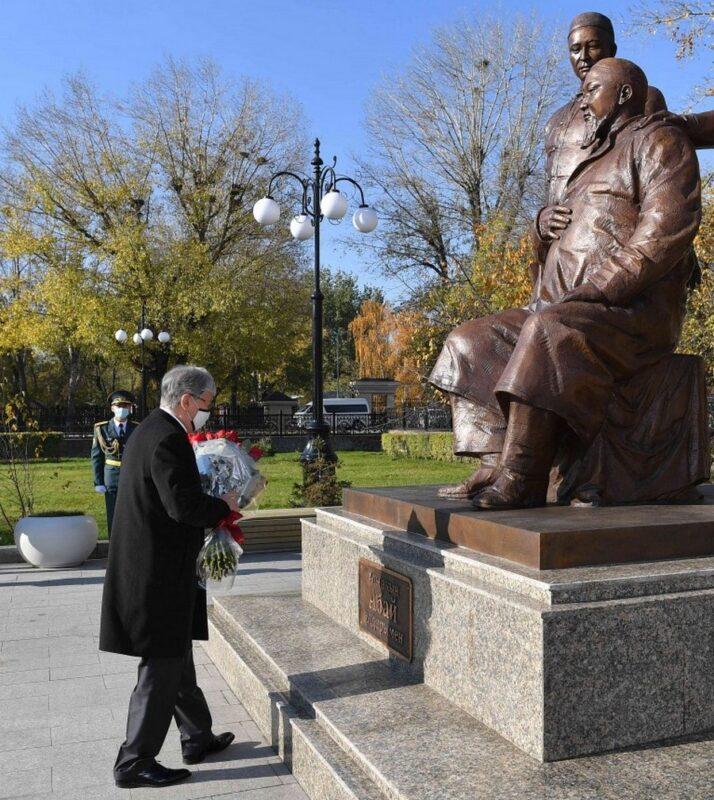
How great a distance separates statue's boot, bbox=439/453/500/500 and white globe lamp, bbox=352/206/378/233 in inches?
359

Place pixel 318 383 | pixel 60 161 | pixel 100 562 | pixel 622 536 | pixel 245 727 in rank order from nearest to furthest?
pixel 622 536, pixel 245 727, pixel 100 562, pixel 318 383, pixel 60 161

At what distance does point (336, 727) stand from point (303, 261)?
3059cm

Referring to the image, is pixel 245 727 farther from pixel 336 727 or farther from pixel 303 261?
pixel 303 261

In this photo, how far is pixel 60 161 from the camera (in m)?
29.8

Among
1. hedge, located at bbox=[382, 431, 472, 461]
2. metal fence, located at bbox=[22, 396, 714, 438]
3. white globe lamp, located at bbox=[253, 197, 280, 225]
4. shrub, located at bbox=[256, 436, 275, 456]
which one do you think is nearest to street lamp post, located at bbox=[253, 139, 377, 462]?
white globe lamp, located at bbox=[253, 197, 280, 225]

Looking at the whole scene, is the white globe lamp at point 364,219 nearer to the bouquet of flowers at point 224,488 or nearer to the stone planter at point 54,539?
the stone planter at point 54,539

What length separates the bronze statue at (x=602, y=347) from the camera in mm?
4125

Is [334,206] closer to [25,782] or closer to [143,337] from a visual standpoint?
[25,782]

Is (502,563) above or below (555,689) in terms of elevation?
above

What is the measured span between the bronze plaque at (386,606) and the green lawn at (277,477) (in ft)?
22.2

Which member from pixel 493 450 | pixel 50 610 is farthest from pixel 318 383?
pixel 493 450

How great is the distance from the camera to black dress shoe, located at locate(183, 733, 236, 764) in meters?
4.05

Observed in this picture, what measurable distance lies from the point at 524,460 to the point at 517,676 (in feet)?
4.06

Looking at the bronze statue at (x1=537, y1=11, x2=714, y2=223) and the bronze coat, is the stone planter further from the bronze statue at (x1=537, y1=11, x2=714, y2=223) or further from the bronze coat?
the bronze statue at (x1=537, y1=11, x2=714, y2=223)
